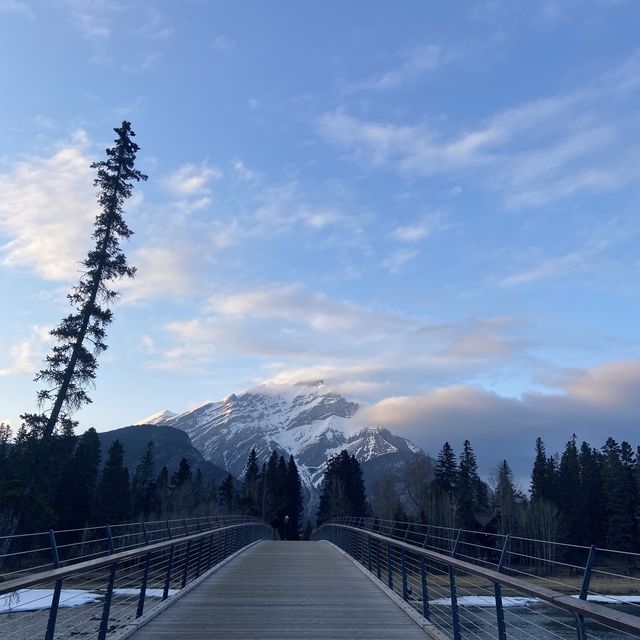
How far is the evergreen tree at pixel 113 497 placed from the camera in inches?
2519

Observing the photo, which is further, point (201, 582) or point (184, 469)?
point (184, 469)

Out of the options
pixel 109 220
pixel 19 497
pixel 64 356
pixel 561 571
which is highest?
pixel 109 220

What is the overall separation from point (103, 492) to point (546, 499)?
50.5m

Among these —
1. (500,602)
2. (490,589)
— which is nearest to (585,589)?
(500,602)

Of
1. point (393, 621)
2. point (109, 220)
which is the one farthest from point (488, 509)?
point (393, 621)

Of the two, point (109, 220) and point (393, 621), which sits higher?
point (109, 220)

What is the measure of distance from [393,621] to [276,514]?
237 feet

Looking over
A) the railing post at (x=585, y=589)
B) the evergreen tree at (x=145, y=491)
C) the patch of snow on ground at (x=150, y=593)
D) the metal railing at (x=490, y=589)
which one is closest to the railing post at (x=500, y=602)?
the metal railing at (x=490, y=589)

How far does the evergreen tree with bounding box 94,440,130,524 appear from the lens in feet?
210

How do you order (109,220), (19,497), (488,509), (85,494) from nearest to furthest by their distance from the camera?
(19,497), (109,220), (85,494), (488,509)

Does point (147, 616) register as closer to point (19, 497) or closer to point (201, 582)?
point (201, 582)

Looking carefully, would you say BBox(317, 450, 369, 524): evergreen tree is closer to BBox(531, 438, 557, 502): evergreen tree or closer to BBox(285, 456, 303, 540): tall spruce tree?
BBox(285, 456, 303, 540): tall spruce tree

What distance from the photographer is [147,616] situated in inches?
343

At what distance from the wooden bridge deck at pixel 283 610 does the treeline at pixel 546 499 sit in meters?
46.4
